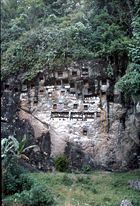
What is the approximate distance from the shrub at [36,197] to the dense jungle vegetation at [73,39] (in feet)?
18.9

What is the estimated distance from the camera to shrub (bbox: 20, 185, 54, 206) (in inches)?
A: 374

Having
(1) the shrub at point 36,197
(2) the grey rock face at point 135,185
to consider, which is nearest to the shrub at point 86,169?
(2) the grey rock face at point 135,185

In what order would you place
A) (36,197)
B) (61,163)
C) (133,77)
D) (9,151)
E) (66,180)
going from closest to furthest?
(36,197) < (133,77) < (9,151) < (66,180) < (61,163)

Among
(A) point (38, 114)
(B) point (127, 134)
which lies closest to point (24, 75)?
(A) point (38, 114)

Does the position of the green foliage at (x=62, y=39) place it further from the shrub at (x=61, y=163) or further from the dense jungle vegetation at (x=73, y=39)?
the shrub at (x=61, y=163)

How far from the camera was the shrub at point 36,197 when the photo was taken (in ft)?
31.2

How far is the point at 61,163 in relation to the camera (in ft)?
42.7

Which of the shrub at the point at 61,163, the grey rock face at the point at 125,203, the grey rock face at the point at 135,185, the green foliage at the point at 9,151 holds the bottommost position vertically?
the grey rock face at the point at 125,203

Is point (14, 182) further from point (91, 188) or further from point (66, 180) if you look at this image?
point (91, 188)

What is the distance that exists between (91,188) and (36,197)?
2.29 metres

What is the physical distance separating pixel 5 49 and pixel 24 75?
193 cm

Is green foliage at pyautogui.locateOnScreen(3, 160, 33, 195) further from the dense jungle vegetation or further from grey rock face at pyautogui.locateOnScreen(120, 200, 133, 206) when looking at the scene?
the dense jungle vegetation

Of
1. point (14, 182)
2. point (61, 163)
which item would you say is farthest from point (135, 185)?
point (14, 182)

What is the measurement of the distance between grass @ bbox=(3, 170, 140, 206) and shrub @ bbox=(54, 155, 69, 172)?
0.77 m
